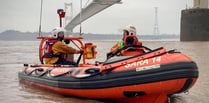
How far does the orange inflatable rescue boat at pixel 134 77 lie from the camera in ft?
13.0

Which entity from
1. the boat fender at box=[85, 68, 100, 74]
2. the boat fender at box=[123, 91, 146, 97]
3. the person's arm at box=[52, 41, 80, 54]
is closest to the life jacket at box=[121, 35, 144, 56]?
the boat fender at box=[85, 68, 100, 74]

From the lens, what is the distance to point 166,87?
4043 millimetres

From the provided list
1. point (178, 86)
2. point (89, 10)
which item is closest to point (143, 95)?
point (178, 86)

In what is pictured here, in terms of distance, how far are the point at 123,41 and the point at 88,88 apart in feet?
3.29

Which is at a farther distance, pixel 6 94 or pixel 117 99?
pixel 6 94

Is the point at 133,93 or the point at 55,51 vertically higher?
the point at 55,51

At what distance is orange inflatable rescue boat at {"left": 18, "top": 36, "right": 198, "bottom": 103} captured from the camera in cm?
396

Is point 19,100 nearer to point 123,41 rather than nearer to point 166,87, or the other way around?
point 123,41

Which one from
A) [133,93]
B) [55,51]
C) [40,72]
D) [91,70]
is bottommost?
[133,93]

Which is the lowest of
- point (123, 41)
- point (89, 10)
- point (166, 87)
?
point (166, 87)

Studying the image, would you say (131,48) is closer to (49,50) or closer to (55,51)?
(55,51)

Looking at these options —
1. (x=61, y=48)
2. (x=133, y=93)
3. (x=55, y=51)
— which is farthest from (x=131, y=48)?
(x=55, y=51)

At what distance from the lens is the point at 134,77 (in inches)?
165

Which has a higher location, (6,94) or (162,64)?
(162,64)
